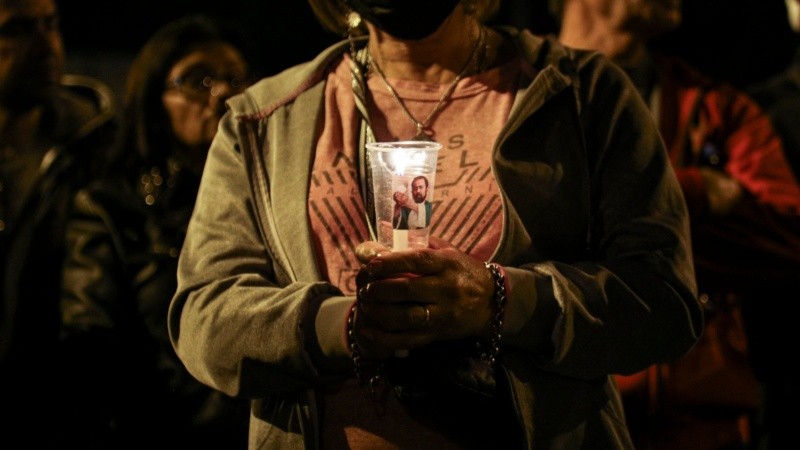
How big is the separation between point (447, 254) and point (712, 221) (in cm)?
183

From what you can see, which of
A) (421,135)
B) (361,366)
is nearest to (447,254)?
(361,366)

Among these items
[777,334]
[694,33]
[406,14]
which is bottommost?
[777,334]

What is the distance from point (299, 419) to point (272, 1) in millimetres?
3537

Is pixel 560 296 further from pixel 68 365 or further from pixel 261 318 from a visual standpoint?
pixel 68 365

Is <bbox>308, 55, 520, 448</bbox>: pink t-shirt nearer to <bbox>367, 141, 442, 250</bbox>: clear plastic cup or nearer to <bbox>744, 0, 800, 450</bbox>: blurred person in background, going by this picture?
<bbox>367, 141, 442, 250</bbox>: clear plastic cup

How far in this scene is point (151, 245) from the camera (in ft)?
12.6

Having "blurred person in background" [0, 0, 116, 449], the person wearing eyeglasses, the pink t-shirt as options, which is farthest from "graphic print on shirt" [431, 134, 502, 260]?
"blurred person in background" [0, 0, 116, 449]

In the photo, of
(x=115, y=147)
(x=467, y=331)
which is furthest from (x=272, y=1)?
(x=467, y=331)

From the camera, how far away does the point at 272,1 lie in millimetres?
5398

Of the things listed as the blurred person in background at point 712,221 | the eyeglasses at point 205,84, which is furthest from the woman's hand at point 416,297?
the eyeglasses at point 205,84

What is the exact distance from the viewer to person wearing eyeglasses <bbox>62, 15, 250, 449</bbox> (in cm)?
362

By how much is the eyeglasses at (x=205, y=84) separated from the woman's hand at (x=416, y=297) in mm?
2334

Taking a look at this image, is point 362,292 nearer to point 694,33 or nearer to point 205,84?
point 205,84

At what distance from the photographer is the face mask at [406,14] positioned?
218 centimetres
